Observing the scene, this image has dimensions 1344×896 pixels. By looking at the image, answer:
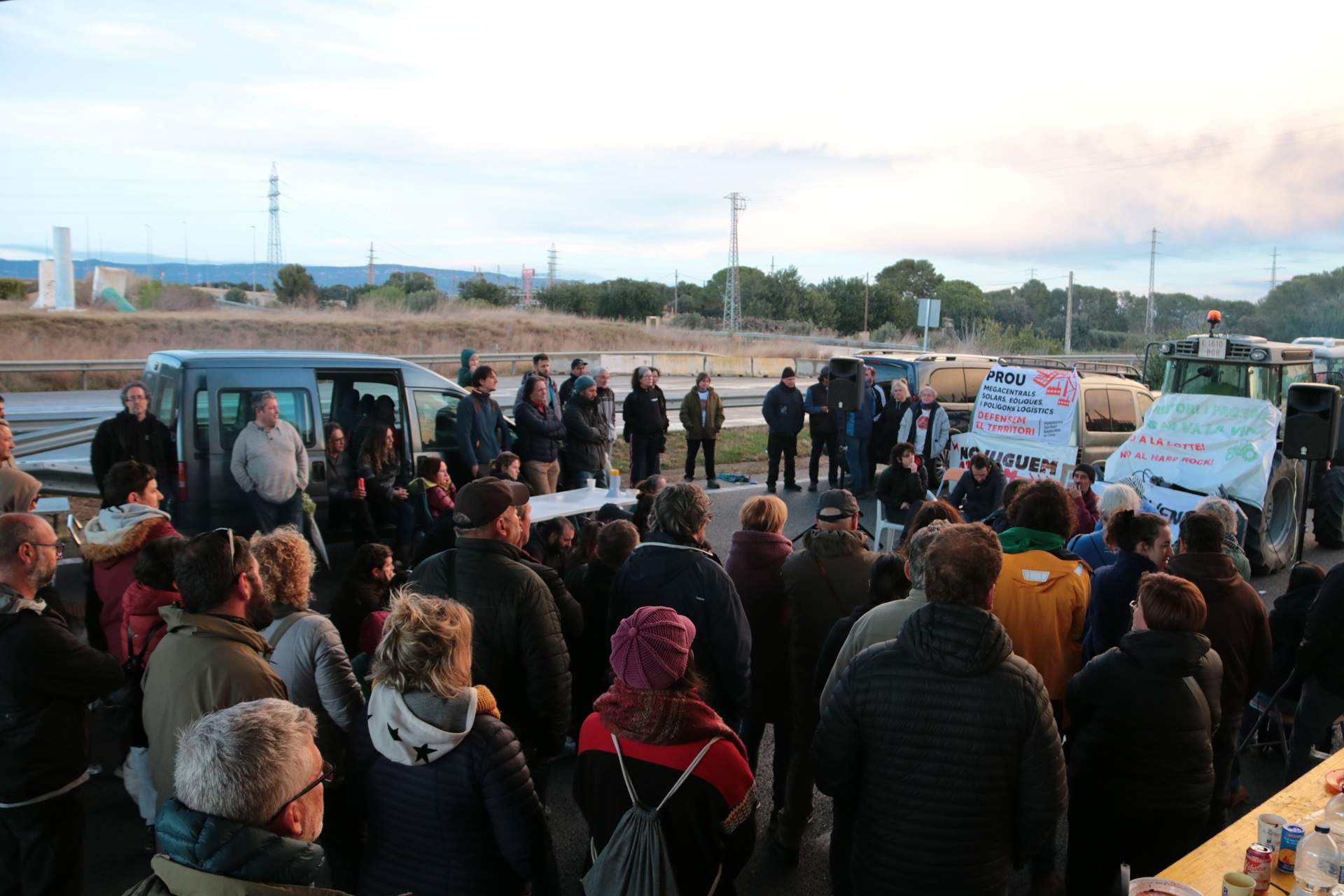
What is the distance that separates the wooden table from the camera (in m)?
3.11

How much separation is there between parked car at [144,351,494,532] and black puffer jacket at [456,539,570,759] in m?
4.97

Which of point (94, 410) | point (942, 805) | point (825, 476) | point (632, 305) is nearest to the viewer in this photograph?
point (942, 805)

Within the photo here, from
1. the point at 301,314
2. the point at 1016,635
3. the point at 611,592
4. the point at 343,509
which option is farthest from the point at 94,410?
the point at 301,314

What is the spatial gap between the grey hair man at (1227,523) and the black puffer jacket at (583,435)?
6.78 meters

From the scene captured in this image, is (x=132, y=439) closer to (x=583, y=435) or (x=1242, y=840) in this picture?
(x=583, y=435)

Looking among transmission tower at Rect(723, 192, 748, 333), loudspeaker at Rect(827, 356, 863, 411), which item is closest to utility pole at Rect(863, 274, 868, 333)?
transmission tower at Rect(723, 192, 748, 333)

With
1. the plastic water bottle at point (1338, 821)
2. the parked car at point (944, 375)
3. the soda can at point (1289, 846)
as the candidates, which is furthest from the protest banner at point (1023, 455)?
the soda can at point (1289, 846)

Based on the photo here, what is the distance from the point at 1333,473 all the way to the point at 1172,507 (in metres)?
3.47

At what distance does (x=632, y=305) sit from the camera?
7169cm

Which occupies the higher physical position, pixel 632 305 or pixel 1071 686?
pixel 632 305

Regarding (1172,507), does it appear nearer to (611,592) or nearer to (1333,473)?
(1333,473)

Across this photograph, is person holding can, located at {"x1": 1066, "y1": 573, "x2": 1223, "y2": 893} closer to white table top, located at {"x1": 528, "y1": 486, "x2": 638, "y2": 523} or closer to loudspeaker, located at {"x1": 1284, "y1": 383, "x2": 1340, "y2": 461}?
white table top, located at {"x1": 528, "y1": 486, "x2": 638, "y2": 523}

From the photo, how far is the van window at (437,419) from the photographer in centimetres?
1018

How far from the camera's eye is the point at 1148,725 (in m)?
3.57
